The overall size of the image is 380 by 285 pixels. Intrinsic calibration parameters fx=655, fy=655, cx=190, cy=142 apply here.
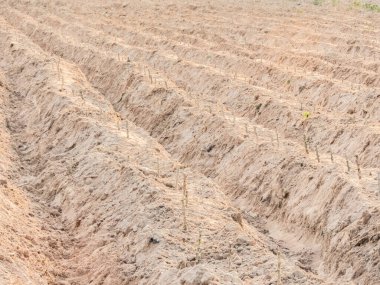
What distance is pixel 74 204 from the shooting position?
29.2ft

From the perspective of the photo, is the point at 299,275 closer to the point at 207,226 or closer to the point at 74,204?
the point at 207,226

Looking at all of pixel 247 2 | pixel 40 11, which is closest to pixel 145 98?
pixel 40 11

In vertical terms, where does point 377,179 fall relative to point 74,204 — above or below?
above

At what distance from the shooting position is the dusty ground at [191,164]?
720cm

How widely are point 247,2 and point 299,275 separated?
93.3ft

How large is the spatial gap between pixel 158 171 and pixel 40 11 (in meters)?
20.9

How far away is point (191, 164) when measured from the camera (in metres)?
11.1

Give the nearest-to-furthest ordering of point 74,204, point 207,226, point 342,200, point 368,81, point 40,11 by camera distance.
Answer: point 207,226
point 342,200
point 74,204
point 368,81
point 40,11

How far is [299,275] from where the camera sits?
21.4 feet

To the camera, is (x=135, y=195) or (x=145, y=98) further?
(x=145, y=98)

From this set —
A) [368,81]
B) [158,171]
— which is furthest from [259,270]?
[368,81]

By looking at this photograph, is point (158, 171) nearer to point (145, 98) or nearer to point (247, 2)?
point (145, 98)

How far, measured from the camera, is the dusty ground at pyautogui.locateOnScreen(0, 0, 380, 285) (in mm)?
7199

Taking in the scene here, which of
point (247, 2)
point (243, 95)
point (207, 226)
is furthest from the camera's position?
point (247, 2)
